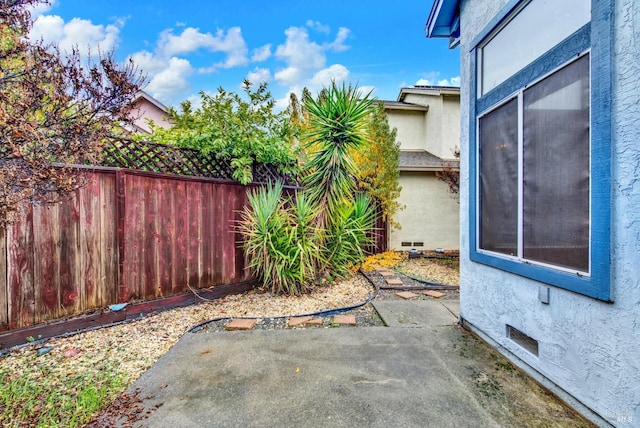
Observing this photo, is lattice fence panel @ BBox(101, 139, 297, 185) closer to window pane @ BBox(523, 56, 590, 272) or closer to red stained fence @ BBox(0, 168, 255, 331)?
red stained fence @ BBox(0, 168, 255, 331)

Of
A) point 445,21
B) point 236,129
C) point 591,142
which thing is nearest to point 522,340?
point 591,142

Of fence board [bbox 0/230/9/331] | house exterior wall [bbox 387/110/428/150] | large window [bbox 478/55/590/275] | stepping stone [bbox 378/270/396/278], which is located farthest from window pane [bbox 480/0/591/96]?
house exterior wall [bbox 387/110/428/150]

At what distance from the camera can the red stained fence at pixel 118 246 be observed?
3357 millimetres

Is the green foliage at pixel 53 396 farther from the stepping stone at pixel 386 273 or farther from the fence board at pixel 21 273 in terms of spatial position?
the stepping stone at pixel 386 273

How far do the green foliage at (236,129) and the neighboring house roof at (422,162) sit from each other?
17.5 ft

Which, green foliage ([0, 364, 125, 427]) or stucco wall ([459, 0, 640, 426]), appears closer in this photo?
stucco wall ([459, 0, 640, 426])

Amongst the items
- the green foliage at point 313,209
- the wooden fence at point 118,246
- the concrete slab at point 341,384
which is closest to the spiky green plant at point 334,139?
the green foliage at point 313,209

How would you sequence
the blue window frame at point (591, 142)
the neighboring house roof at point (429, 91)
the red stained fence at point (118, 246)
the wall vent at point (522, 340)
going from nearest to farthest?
the blue window frame at point (591, 142) → the wall vent at point (522, 340) → the red stained fence at point (118, 246) → the neighboring house roof at point (429, 91)

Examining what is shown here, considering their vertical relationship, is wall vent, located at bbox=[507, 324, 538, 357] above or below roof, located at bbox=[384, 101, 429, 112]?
below

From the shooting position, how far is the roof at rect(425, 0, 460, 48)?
4066mm

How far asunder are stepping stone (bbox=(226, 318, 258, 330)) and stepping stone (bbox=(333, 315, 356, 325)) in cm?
112

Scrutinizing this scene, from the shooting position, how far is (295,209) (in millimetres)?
5402

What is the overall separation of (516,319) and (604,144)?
5.56 feet

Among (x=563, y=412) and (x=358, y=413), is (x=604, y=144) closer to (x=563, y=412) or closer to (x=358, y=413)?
(x=563, y=412)
